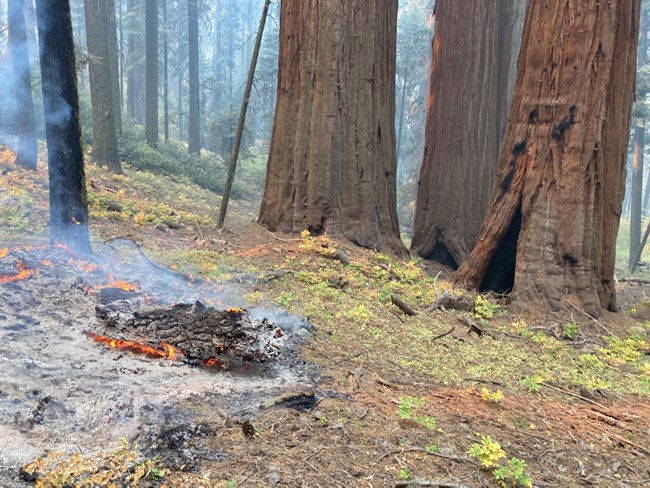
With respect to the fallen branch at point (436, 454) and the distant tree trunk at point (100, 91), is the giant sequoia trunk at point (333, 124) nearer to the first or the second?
the fallen branch at point (436, 454)

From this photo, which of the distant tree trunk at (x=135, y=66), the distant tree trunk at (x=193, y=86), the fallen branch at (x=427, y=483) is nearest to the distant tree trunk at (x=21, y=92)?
the distant tree trunk at (x=193, y=86)

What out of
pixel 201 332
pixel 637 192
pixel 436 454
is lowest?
pixel 436 454

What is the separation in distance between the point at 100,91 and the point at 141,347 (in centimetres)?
1254

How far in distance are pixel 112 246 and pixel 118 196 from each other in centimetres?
465

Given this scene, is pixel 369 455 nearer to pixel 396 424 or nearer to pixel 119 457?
pixel 396 424

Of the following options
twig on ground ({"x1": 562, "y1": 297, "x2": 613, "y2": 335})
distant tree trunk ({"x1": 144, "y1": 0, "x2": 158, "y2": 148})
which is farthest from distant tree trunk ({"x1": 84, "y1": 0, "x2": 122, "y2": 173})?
twig on ground ({"x1": 562, "y1": 297, "x2": 613, "y2": 335})

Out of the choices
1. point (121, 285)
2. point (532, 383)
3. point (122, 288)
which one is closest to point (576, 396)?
point (532, 383)

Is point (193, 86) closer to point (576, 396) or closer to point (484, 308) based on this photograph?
point (484, 308)

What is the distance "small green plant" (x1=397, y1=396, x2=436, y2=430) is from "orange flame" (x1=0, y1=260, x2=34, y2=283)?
4.11 meters

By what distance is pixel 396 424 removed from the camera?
10.8 ft

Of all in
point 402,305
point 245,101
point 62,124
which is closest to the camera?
point 62,124

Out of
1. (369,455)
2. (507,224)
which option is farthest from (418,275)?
(369,455)

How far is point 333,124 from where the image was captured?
323 inches

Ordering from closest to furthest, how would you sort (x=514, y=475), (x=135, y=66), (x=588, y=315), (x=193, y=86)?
(x=514, y=475)
(x=588, y=315)
(x=193, y=86)
(x=135, y=66)
